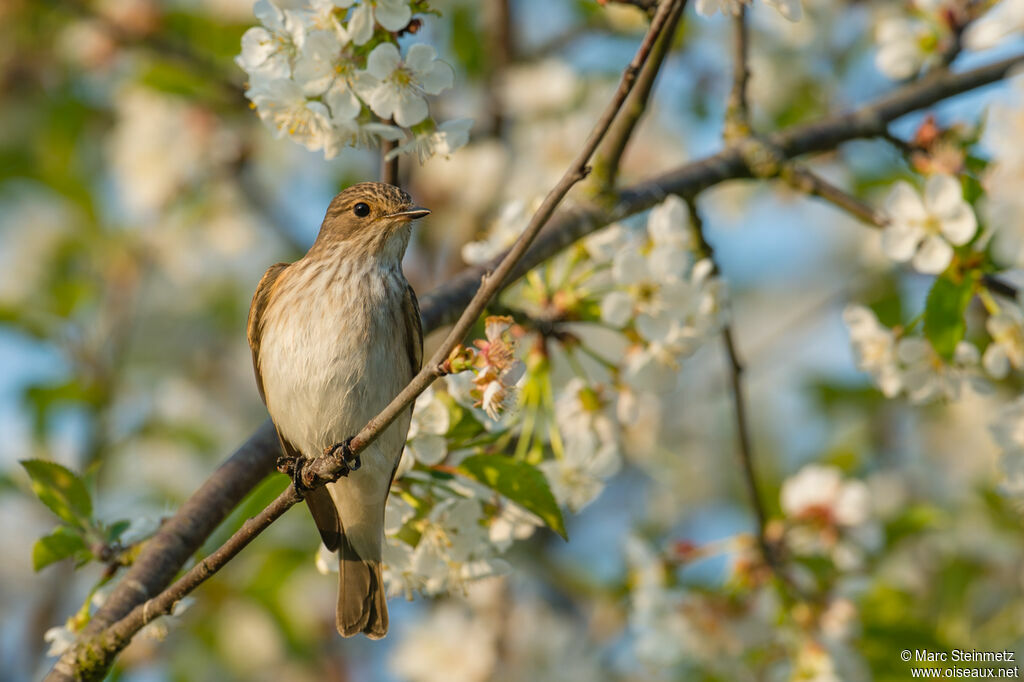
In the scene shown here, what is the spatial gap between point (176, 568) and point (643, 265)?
65.5 inches

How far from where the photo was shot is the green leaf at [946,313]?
3184 mm

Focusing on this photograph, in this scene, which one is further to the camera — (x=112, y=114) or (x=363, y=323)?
(x=112, y=114)

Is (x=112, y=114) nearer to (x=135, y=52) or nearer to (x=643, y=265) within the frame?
(x=135, y=52)

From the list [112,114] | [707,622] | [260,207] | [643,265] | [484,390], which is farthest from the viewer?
[112,114]

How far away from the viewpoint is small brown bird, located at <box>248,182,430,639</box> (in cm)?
Answer: 318

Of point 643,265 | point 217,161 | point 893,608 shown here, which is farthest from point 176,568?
point 217,161

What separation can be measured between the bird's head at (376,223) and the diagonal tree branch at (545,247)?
32 centimetres

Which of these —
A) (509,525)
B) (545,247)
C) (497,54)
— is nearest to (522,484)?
(509,525)

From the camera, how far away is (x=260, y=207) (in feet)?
20.5

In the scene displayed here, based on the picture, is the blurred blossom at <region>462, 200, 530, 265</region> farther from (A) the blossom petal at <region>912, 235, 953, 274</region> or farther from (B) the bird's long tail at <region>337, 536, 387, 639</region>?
(A) the blossom petal at <region>912, 235, 953, 274</region>

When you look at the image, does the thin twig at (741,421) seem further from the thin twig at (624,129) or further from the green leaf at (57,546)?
the green leaf at (57,546)

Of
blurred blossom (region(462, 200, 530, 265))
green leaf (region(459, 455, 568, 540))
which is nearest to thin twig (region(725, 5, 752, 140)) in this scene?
blurred blossom (region(462, 200, 530, 265))

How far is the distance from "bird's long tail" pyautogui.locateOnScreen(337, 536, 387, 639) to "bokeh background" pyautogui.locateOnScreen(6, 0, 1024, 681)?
1212 mm

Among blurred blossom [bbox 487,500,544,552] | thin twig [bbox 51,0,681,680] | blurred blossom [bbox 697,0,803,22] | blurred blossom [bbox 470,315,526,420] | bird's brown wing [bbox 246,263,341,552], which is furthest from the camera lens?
bird's brown wing [bbox 246,263,341,552]
